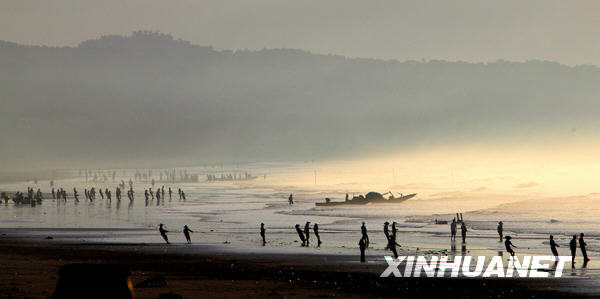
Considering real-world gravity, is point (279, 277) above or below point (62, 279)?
below

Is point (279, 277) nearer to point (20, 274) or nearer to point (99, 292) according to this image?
point (20, 274)

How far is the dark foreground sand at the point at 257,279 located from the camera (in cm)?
2312

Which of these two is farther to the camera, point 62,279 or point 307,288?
point 307,288

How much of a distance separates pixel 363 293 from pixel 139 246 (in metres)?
21.3

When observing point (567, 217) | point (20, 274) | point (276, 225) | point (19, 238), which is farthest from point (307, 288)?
point (567, 217)

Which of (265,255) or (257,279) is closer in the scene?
(257,279)

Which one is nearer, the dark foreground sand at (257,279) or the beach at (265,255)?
the dark foreground sand at (257,279)

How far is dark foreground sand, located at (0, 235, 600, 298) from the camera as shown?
2312 cm

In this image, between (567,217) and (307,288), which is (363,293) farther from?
(567,217)

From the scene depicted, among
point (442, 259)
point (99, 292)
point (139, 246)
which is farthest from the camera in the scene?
point (139, 246)

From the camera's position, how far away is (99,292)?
12.1 meters

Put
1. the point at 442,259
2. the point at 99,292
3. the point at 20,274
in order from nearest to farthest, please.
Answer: the point at 99,292 → the point at 20,274 → the point at 442,259

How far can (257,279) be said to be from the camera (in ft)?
88.4

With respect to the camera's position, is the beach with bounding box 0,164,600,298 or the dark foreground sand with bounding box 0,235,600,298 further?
the beach with bounding box 0,164,600,298
